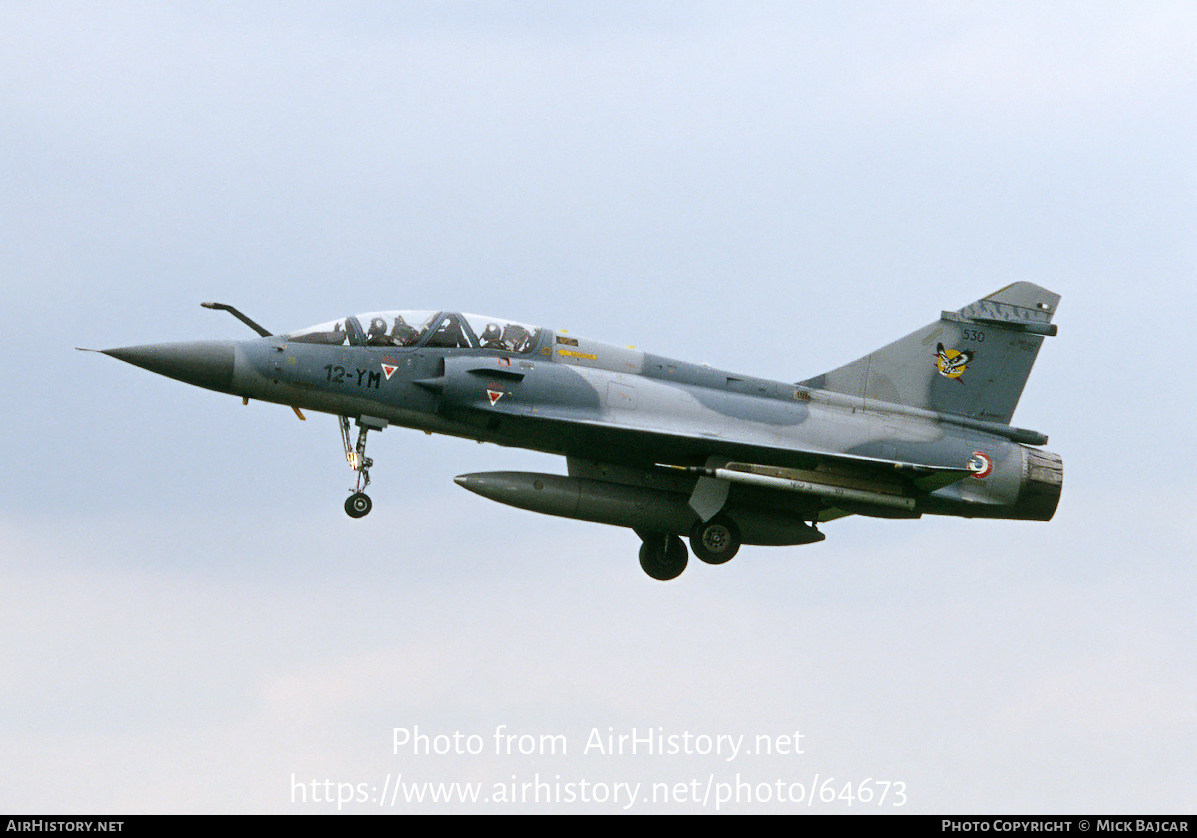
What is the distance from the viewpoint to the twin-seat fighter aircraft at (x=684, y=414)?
20016 millimetres

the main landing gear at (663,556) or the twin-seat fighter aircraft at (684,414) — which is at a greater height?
the twin-seat fighter aircraft at (684,414)

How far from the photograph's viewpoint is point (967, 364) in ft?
72.4

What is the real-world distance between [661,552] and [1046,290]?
23.5 ft

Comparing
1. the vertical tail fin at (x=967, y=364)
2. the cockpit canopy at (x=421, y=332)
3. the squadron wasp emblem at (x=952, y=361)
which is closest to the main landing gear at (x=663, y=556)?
the vertical tail fin at (x=967, y=364)

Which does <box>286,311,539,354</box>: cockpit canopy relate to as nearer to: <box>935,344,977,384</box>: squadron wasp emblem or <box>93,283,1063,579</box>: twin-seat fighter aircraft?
<box>93,283,1063,579</box>: twin-seat fighter aircraft

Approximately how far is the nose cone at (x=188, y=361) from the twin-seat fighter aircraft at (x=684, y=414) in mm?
23

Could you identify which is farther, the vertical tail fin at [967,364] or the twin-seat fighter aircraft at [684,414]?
the vertical tail fin at [967,364]

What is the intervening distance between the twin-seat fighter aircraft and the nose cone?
0.02 metres

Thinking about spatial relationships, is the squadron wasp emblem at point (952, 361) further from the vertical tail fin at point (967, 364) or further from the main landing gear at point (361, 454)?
the main landing gear at point (361, 454)

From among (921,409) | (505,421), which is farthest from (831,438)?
(505,421)

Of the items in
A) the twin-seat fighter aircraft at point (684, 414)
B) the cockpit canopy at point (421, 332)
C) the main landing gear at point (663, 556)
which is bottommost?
the main landing gear at point (663, 556)

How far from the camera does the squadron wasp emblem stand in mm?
22047

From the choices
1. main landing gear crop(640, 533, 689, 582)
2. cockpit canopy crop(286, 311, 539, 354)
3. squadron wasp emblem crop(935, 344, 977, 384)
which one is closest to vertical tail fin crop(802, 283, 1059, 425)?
squadron wasp emblem crop(935, 344, 977, 384)
